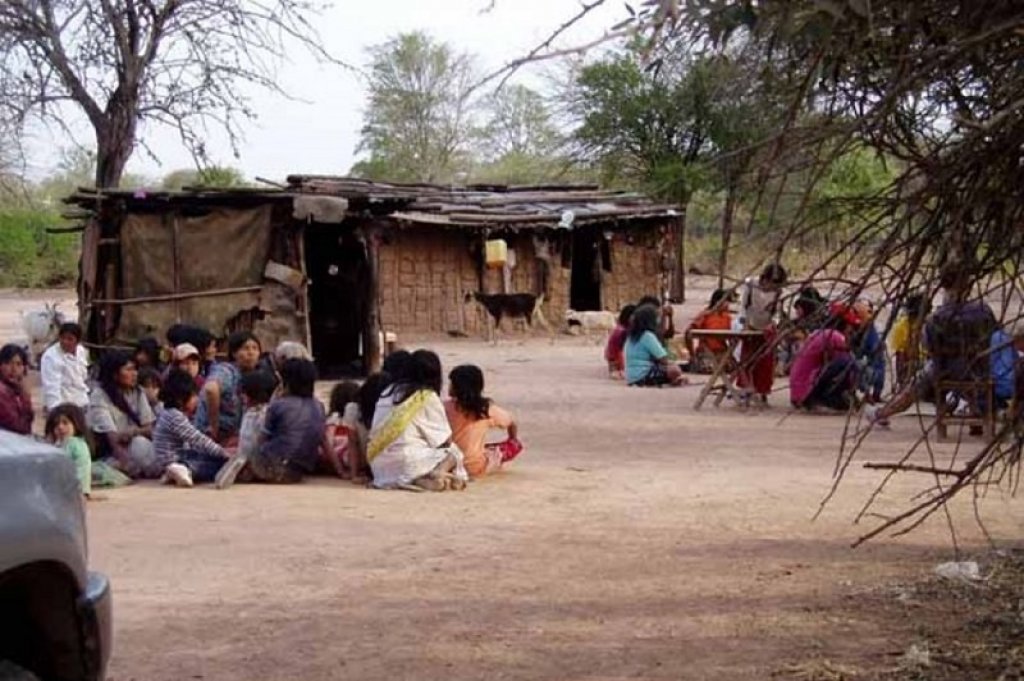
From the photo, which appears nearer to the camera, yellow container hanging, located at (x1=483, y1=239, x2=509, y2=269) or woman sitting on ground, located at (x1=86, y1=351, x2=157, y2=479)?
woman sitting on ground, located at (x1=86, y1=351, x2=157, y2=479)

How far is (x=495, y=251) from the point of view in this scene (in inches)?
1185

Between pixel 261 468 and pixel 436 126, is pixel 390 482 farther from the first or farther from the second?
pixel 436 126

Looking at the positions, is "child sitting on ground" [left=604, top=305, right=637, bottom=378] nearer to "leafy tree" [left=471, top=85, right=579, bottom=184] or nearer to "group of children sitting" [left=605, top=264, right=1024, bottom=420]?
"group of children sitting" [left=605, top=264, right=1024, bottom=420]

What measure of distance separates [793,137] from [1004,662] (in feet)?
7.75

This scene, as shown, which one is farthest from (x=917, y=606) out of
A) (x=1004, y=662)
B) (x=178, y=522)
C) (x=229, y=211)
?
(x=229, y=211)

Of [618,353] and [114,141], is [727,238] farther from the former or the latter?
[114,141]

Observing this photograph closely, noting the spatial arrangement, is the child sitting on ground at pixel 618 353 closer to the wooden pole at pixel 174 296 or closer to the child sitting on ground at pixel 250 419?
the wooden pole at pixel 174 296

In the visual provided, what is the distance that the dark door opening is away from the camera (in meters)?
34.5

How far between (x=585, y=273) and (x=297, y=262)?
16.0 meters

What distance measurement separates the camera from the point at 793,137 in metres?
5.18

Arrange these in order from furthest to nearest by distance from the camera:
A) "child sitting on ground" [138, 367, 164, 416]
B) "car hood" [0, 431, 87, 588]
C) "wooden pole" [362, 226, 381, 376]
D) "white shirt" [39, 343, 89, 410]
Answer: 1. "wooden pole" [362, 226, 381, 376]
2. "white shirt" [39, 343, 89, 410]
3. "child sitting on ground" [138, 367, 164, 416]
4. "car hood" [0, 431, 87, 588]

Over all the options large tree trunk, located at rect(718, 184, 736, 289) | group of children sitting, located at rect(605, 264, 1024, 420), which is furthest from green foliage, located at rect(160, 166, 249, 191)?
large tree trunk, located at rect(718, 184, 736, 289)

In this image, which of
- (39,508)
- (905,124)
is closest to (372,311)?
(905,124)

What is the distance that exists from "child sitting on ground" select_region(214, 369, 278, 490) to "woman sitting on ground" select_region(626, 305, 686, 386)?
8192 mm
